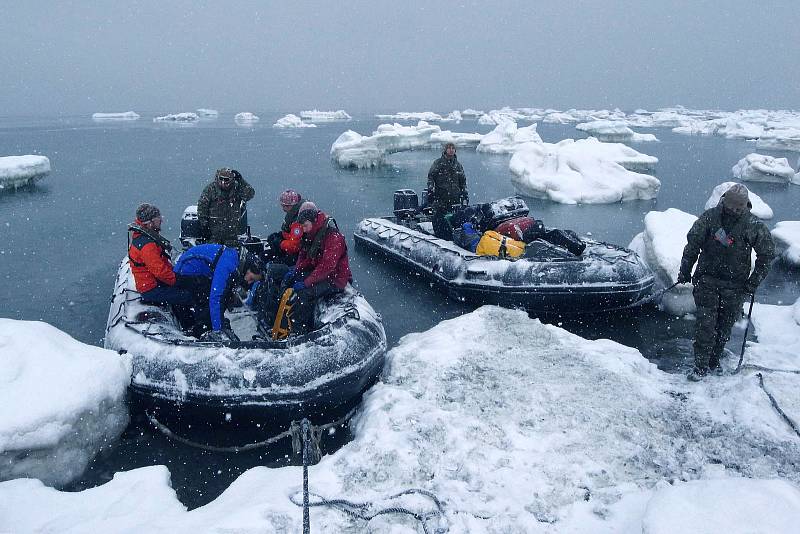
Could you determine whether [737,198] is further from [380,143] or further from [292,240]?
[380,143]

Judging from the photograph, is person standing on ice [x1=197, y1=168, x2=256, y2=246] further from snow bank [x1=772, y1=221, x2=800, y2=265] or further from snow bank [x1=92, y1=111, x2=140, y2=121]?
snow bank [x1=92, y1=111, x2=140, y2=121]

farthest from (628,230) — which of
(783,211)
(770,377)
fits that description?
(770,377)

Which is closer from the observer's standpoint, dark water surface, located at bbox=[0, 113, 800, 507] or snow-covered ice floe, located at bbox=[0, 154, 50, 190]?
dark water surface, located at bbox=[0, 113, 800, 507]

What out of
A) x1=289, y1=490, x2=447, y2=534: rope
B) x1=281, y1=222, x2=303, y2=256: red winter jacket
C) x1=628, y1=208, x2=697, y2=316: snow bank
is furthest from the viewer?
x1=628, y1=208, x2=697, y2=316: snow bank

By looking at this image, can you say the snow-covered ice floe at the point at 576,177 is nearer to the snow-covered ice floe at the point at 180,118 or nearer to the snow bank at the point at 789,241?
the snow bank at the point at 789,241

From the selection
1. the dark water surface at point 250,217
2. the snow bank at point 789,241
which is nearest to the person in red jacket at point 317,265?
the dark water surface at point 250,217

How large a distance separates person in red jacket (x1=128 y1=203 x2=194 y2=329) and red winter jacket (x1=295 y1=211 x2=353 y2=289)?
44.1 inches

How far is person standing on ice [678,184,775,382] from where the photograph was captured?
155 inches

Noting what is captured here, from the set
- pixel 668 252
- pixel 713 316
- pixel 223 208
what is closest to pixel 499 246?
pixel 668 252

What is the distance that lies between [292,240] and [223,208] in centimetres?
109

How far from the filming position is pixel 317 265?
16.4 ft

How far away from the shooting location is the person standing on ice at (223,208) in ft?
20.4

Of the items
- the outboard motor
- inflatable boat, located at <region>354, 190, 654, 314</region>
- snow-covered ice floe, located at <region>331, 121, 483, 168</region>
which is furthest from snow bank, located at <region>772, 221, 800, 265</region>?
snow-covered ice floe, located at <region>331, 121, 483, 168</region>

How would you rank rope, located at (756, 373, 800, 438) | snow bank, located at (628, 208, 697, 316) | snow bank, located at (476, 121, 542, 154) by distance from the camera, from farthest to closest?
snow bank, located at (476, 121, 542, 154) < snow bank, located at (628, 208, 697, 316) < rope, located at (756, 373, 800, 438)
